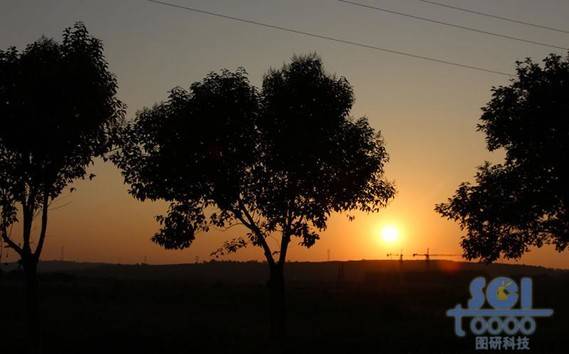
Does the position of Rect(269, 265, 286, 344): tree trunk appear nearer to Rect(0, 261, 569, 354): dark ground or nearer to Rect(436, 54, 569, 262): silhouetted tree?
Rect(0, 261, 569, 354): dark ground

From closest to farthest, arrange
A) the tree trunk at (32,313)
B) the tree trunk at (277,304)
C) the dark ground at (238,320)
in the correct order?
the tree trunk at (32,313)
the tree trunk at (277,304)
the dark ground at (238,320)

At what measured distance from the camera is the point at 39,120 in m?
33.4

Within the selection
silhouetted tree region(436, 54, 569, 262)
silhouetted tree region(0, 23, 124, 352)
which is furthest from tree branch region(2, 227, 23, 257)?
silhouetted tree region(436, 54, 569, 262)

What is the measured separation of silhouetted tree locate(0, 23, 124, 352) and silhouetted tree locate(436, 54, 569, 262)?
22.6 metres

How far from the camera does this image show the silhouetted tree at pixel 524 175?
40969mm

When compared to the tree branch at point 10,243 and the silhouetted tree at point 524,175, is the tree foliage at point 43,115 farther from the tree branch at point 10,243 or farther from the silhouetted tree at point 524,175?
the silhouetted tree at point 524,175

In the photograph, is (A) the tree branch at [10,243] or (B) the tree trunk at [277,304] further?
(B) the tree trunk at [277,304]

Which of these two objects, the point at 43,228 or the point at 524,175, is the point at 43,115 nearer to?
the point at 43,228

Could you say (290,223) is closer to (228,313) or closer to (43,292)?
(228,313)

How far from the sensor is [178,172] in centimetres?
3931

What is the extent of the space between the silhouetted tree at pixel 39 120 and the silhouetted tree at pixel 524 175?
2262cm

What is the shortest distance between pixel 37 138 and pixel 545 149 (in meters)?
26.8

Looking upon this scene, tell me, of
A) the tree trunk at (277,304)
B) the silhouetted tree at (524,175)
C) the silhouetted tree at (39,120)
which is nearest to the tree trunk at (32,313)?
the silhouetted tree at (39,120)

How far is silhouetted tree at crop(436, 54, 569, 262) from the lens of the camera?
41.0 m
